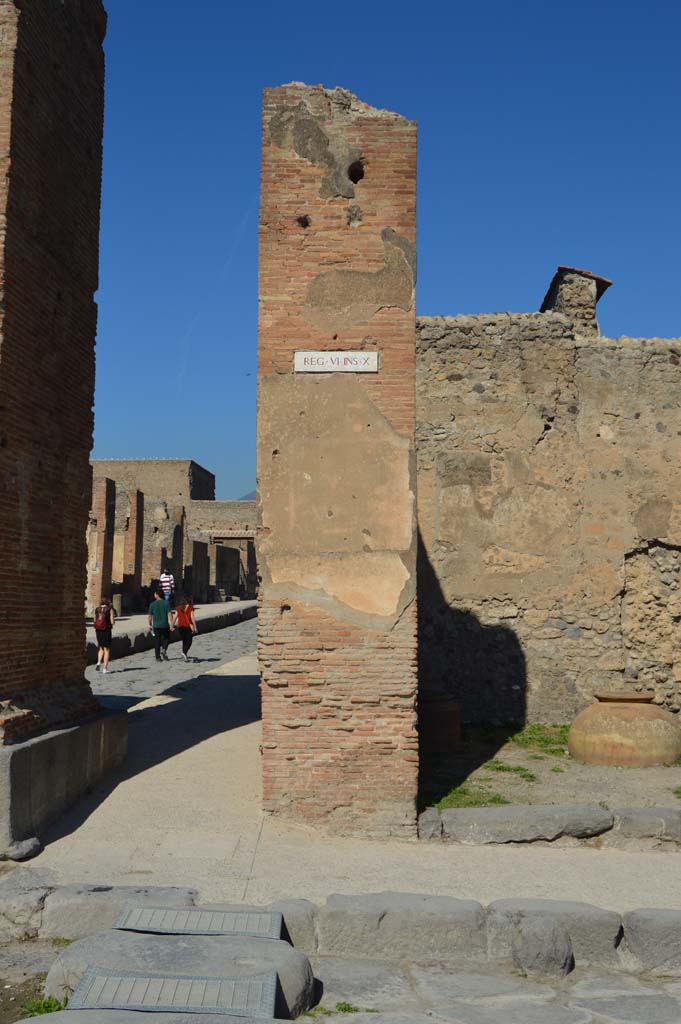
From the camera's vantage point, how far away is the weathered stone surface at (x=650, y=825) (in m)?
6.14

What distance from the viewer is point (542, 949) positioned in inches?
174

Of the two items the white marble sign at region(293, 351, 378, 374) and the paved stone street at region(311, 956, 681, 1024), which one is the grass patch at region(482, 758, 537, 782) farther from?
the white marble sign at region(293, 351, 378, 374)

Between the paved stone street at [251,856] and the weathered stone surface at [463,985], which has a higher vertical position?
the paved stone street at [251,856]

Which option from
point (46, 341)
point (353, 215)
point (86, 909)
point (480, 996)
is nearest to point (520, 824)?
point (480, 996)

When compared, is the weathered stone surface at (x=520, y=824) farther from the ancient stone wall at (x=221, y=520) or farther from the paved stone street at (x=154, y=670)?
the ancient stone wall at (x=221, y=520)

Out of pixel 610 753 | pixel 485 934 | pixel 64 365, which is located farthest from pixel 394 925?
pixel 64 365


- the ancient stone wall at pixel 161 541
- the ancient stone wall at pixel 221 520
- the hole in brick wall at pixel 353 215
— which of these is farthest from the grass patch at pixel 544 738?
the ancient stone wall at pixel 221 520

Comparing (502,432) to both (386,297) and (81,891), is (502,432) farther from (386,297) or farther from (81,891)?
(81,891)

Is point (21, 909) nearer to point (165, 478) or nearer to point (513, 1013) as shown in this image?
point (513, 1013)

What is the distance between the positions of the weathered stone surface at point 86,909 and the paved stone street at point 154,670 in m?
→ 4.17

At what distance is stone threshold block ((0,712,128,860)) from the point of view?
557 centimetres

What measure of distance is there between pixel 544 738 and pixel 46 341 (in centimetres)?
659

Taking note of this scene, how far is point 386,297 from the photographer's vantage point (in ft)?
22.2

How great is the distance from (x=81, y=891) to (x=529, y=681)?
6.57 m
